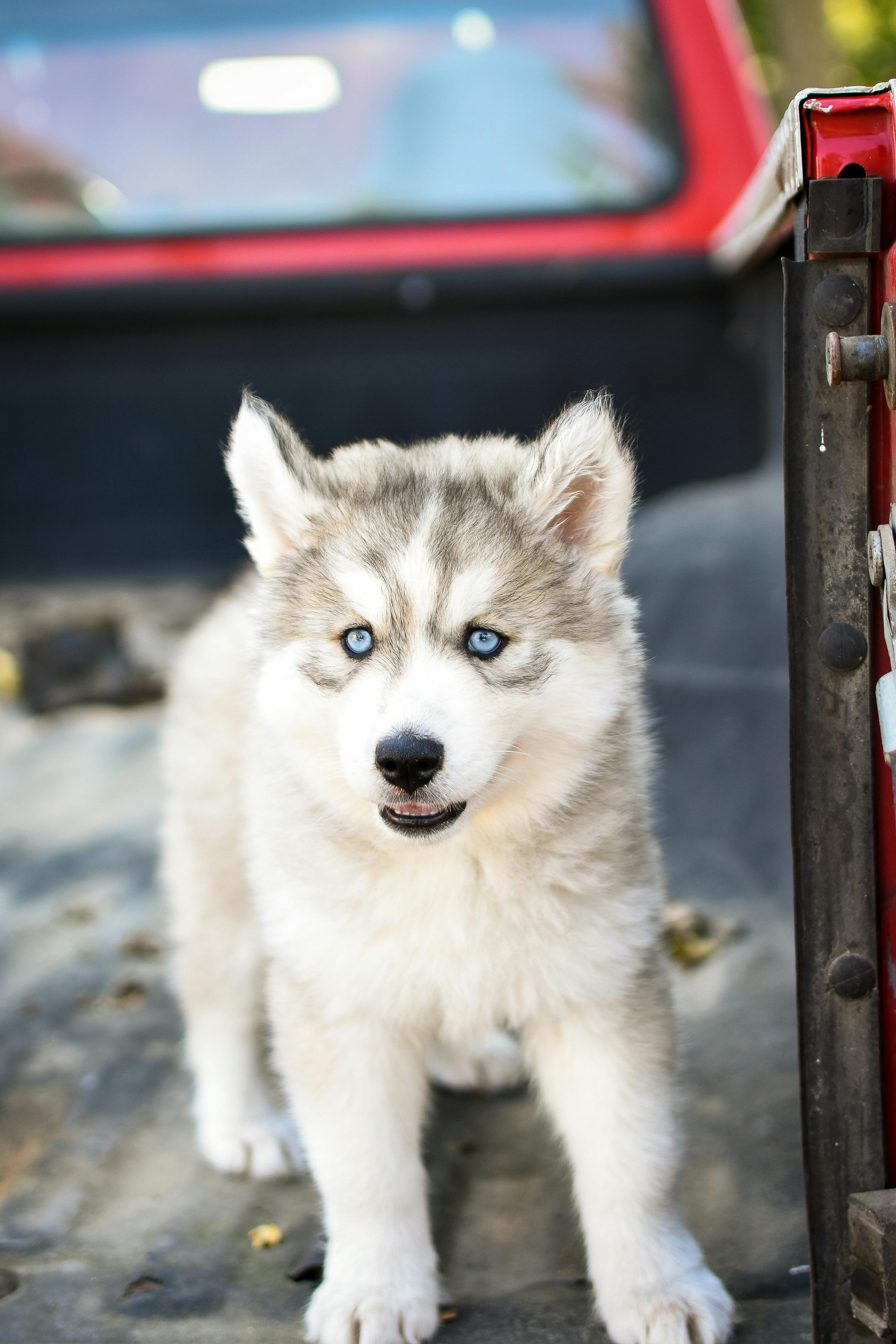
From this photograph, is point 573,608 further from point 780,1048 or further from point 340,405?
point 340,405

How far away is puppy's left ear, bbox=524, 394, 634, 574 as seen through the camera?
2.19 metres

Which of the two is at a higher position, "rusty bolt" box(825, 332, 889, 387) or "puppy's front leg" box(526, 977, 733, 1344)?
"rusty bolt" box(825, 332, 889, 387)

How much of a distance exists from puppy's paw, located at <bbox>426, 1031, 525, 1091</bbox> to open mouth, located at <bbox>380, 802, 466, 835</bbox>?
1.15 meters

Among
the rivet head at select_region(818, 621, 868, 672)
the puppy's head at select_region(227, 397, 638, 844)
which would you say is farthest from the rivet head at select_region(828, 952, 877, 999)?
the puppy's head at select_region(227, 397, 638, 844)

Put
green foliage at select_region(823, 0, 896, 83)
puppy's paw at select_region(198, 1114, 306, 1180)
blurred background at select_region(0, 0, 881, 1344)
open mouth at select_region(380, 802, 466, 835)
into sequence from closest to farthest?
open mouth at select_region(380, 802, 466, 835), puppy's paw at select_region(198, 1114, 306, 1180), blurred background at select_region(0, 0, 881, 1344), green foliage at select_region(823, 0, 896, 83)

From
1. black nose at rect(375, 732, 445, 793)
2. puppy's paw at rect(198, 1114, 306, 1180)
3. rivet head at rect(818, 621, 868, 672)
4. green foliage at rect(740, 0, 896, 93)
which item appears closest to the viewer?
rivet head at rect(818, 621, 868, 672)

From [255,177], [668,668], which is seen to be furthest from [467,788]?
[255,177]

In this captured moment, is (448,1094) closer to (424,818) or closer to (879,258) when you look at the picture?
(424,818)

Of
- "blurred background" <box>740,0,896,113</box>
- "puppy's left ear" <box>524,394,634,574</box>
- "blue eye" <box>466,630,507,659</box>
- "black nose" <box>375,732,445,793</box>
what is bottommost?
"black nose" <box>375,732,445,793</box>

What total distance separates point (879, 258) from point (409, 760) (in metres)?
0.96

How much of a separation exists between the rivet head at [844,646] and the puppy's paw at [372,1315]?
4.24 ft

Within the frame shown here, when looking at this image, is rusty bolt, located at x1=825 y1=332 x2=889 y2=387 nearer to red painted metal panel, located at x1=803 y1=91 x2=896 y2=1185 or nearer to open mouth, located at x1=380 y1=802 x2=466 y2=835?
red painted metal panel, located at x1=803 y1=91 x2=896 y2=1185

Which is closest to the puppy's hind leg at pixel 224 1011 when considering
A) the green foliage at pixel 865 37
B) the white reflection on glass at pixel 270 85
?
the white reflection on glass at pixel 270 85

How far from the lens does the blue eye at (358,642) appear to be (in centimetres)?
215
